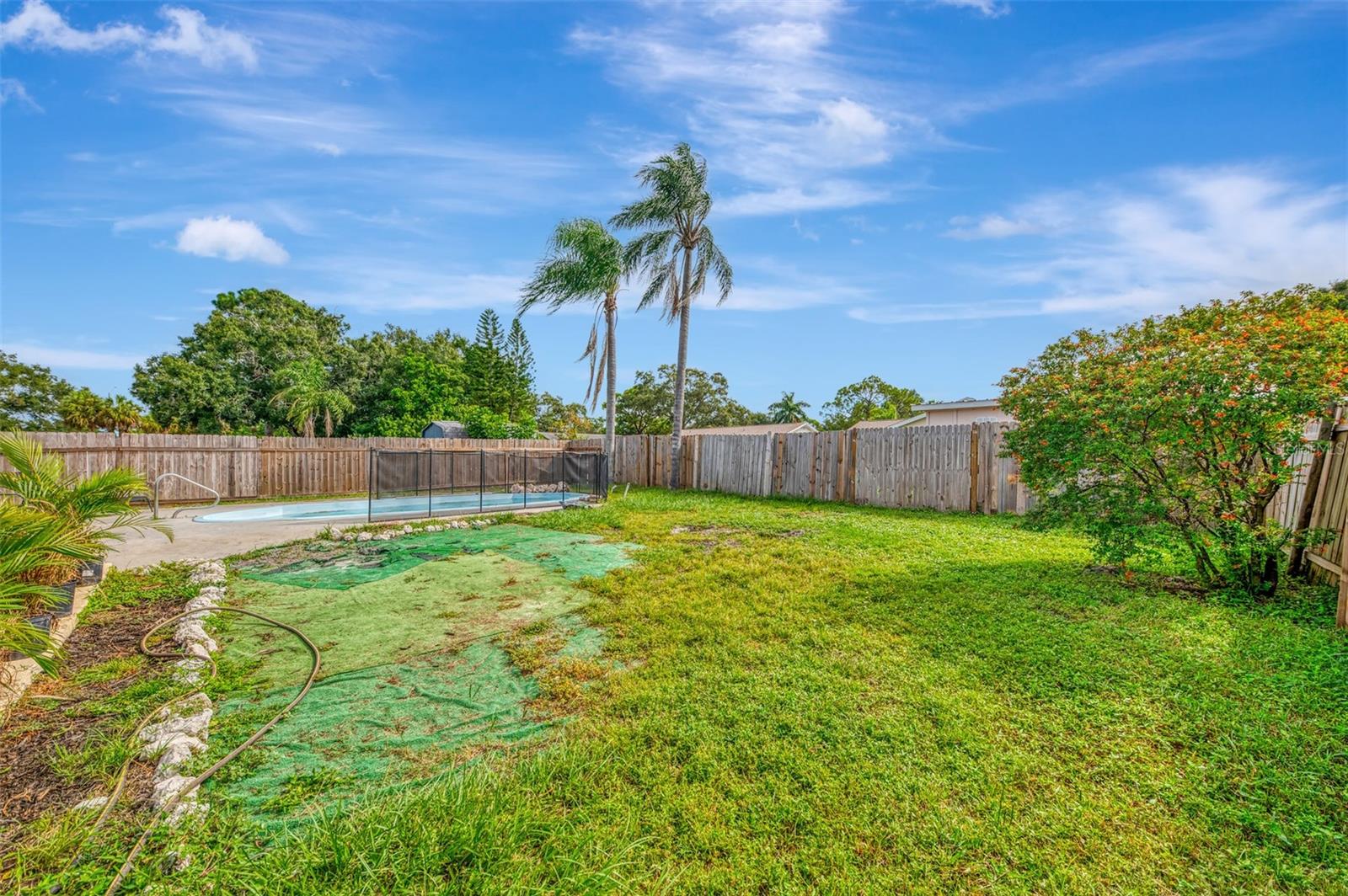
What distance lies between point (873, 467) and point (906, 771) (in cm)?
820

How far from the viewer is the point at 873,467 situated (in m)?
9.68

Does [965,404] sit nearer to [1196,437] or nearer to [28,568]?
[1196,437]

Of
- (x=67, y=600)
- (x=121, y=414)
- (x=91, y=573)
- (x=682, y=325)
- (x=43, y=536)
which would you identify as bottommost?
(x=91, y=573)

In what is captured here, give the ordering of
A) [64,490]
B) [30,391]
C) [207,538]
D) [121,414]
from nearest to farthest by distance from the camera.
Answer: [64,490] → [207,538] → [121,414] → [30,391]

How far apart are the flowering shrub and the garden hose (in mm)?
5189

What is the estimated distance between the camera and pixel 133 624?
363 cm

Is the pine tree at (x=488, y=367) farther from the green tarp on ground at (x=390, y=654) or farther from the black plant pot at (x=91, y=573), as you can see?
the black plant pot at (x=91, y=573)

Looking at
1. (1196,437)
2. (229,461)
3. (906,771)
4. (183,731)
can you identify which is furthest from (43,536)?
(229,461)

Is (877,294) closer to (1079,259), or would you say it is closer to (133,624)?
(1079,259)

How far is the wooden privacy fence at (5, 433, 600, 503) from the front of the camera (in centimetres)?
967

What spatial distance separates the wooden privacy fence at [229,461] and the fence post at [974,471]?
9476 mm

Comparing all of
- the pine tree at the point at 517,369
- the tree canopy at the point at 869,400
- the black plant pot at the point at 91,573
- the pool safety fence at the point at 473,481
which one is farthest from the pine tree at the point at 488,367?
the black plant pot at the point at 91,573

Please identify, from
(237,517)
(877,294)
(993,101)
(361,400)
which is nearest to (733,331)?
(877,294)

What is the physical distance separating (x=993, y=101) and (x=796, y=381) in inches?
1212
